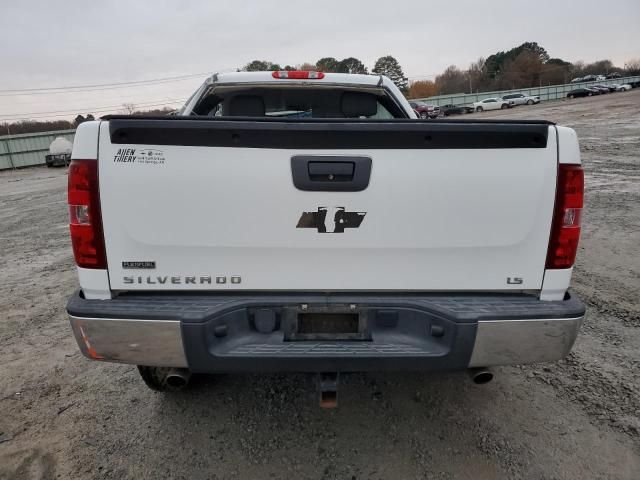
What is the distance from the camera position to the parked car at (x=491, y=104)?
48031mm

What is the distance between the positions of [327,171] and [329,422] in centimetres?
156

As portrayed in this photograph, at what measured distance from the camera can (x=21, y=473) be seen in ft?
7.44

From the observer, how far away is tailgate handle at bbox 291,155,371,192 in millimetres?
1948

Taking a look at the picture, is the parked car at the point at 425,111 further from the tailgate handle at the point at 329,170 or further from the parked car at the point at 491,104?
the parked car at the point at 491,104

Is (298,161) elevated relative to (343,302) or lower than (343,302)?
elevated

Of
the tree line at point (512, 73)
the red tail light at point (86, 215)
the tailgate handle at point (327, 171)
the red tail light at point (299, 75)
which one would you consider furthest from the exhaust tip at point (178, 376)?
the tree line at point (512, 73)

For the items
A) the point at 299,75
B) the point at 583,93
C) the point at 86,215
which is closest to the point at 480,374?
the point at 86,215

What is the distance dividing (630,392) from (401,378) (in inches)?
57.4

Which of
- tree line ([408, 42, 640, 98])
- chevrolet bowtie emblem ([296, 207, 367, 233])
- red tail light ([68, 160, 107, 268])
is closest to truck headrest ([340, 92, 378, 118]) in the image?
chevrolet bowtie emblem ([296, 207, 367, 233])

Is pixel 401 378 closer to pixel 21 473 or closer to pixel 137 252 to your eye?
pixel 137 252

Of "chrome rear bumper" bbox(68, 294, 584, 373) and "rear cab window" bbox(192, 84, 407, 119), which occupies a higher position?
"rear cab window" bbox(192, 84, 407, 119)

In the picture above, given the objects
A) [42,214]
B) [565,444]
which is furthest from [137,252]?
[42,214]

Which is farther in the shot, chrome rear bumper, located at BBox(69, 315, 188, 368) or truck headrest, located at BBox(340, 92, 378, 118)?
truck headrest, located at BBox(340, 92, 378, 118)

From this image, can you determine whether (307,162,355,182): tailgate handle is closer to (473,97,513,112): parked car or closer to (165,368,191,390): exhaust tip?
(165,368,191,390): exhaust tip
